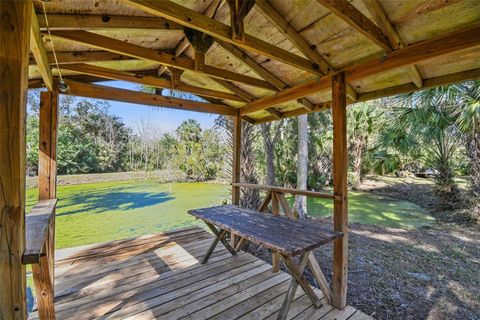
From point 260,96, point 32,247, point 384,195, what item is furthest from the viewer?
point 384,195

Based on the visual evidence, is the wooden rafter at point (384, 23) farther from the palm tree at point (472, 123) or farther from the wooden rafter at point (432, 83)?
the palm tree at point (472, 123)

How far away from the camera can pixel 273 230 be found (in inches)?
82.0

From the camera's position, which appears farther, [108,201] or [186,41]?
[108,201]

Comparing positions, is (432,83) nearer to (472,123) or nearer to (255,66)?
(255,66)

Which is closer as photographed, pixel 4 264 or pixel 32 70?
pixel 4 264

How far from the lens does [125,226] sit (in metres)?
5.60

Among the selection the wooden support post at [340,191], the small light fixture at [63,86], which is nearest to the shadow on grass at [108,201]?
the small light fixture at [63,86]

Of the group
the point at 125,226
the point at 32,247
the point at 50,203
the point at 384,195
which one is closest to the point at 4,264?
the point at 32,247

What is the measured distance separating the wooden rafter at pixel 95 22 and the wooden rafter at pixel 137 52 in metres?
0.16

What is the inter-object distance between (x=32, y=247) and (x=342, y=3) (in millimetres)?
2030

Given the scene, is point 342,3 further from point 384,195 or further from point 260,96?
point 384,195

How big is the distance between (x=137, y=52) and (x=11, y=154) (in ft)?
4.38

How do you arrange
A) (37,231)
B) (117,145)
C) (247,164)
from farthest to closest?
(117,145) → (247,164) → (37,231)

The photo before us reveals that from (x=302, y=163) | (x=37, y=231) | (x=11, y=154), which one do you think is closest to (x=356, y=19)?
(x=11, y=154)
